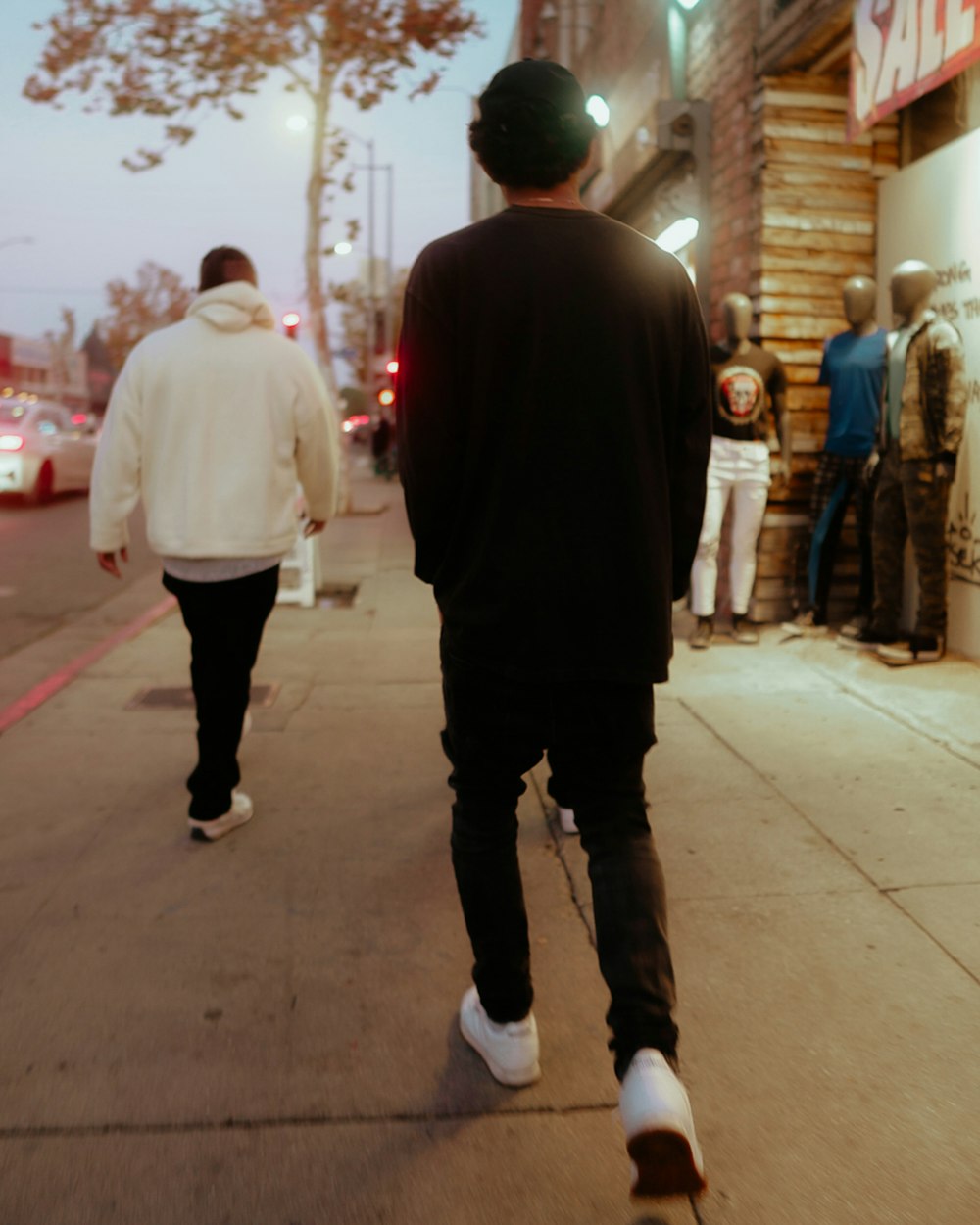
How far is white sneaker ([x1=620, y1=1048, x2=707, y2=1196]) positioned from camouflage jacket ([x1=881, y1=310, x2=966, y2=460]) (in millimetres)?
4682

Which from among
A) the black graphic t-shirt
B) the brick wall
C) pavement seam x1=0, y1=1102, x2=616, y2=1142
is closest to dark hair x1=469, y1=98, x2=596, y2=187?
pavement seam x1=0, y1=1102, x2=616, y2=1142

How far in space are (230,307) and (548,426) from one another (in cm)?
204

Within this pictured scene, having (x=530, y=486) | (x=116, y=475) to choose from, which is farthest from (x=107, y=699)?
(x=530, y=486)

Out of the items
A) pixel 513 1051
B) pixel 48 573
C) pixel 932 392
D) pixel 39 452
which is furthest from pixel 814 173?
pixel 39 452

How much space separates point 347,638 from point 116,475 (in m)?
3.97

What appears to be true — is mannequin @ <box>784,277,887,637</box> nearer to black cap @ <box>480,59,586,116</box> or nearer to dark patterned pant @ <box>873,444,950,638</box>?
dark patterned pant @ <box>873,444,950,638</box>

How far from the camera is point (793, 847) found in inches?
150

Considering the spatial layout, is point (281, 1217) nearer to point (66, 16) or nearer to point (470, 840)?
point (470, 840)

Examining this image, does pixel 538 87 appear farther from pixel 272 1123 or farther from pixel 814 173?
pixel 814 173

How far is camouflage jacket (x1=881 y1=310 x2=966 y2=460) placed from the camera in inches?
231

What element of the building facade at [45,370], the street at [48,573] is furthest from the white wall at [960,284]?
the building facade at [45,370]

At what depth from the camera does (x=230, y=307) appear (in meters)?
3.80

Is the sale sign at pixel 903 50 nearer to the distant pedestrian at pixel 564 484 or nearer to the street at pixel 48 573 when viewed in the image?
the distant pedestrian at pixel 564 484

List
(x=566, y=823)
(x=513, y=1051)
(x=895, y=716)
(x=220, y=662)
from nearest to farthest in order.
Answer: (x=513, y=1051), (x=220, y=662), (x=566, y=823), (x=895, y=716)
